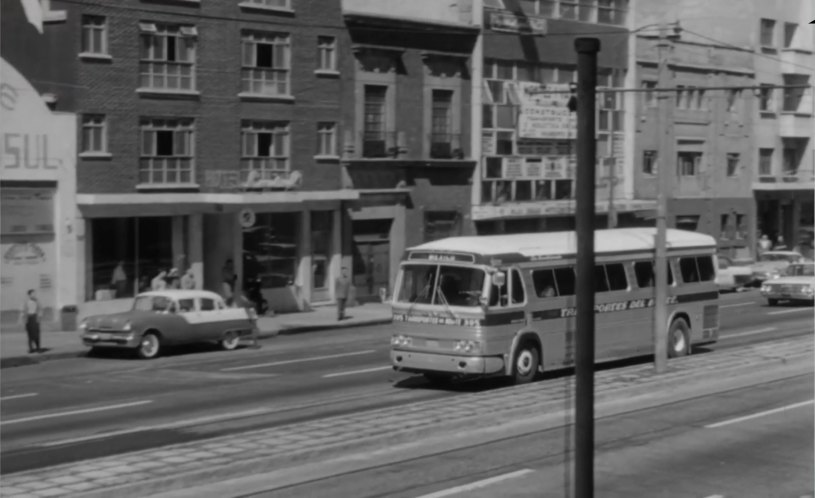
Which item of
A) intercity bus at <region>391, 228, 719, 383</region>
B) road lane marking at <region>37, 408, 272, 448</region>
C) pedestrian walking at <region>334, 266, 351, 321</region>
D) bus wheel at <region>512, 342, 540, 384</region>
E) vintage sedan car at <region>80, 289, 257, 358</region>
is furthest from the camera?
pedestrian walking at <region>334, 266, 351, 321</region>

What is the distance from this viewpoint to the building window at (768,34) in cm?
5613

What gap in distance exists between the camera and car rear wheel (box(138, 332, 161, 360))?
31.2 metres

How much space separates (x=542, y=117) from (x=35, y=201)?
25.0 meters

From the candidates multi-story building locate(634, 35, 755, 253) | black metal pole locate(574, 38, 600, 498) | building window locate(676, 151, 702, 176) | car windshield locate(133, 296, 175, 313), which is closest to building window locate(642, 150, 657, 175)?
multi-story building locate(634, 35, 755, 253)

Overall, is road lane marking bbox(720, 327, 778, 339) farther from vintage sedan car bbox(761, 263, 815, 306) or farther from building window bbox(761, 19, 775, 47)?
building window bbox(761, 19, 775, 47)

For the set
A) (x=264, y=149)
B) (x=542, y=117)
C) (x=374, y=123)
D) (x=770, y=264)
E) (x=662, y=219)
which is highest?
(x=542, y=117)

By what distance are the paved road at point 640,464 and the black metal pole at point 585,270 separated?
6755mm

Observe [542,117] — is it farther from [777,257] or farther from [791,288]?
[791,288]

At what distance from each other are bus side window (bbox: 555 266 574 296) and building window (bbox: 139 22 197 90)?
1932 centimetres

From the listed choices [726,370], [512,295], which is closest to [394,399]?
[512,295]

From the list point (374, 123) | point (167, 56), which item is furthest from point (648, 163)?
point (167, 56)

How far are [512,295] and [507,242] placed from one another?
1.27m

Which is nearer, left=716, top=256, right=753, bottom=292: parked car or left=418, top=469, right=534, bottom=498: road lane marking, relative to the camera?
left=418, top=469, right=534, bottom=498: road lane marking

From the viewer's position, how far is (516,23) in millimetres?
52875
